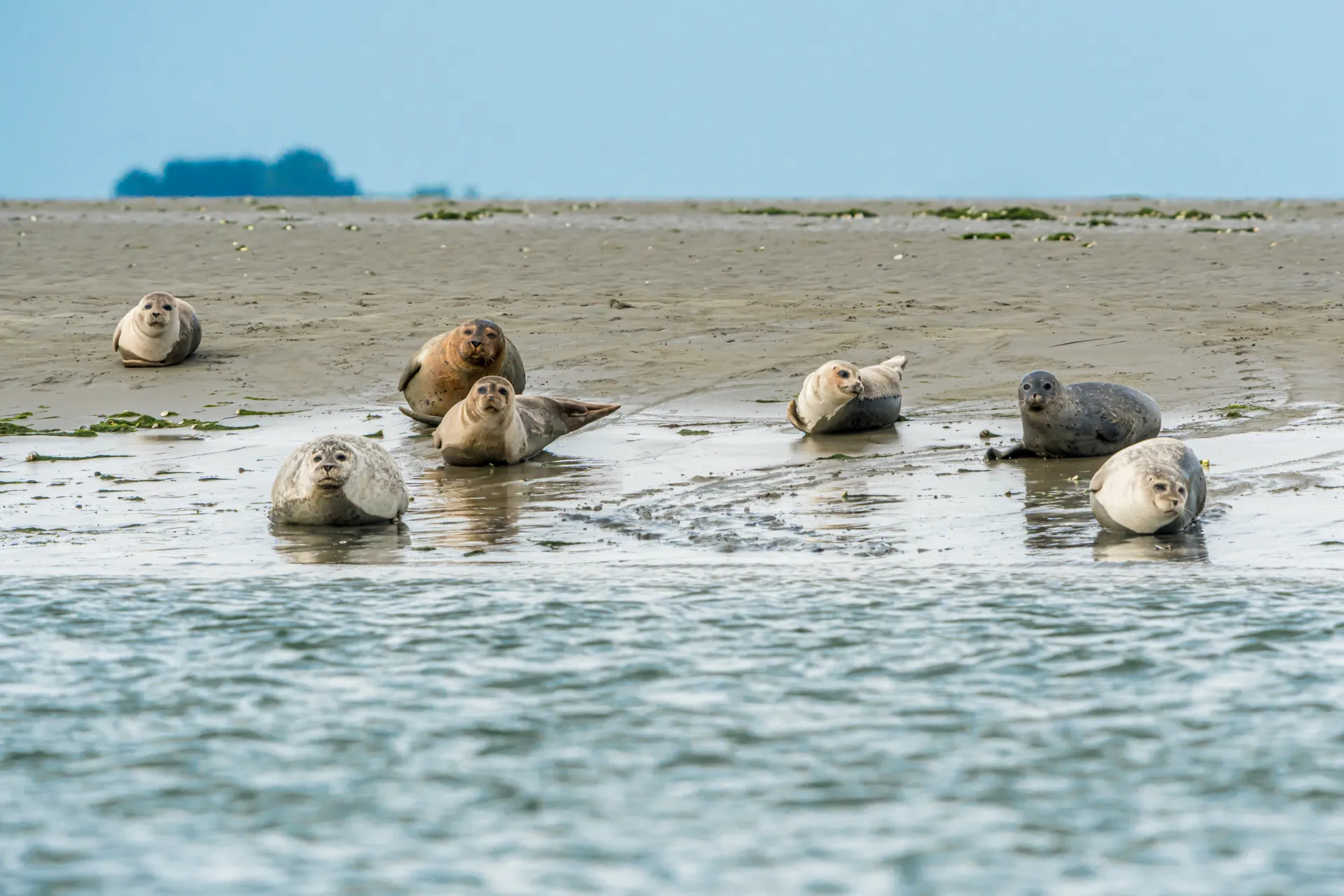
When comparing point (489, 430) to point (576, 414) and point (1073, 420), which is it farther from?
point (1073, 420)

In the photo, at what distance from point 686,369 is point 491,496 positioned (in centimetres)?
413

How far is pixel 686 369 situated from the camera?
12320mm

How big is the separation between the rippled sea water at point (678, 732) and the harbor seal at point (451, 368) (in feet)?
13.9

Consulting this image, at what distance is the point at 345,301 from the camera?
1576cm

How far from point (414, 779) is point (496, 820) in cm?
38

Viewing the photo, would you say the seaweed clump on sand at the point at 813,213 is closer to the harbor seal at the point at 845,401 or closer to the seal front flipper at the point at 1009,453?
the harbor seal at the point at 845,401

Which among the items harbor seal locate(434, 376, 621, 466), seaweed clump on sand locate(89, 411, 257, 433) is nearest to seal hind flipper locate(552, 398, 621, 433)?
harbor seal locate(434, 376, 621, 466)

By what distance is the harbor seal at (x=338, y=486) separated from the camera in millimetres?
7414

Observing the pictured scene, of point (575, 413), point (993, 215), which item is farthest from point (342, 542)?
point (993, 215)

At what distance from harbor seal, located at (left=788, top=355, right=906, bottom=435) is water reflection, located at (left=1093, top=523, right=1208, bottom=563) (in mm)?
2919

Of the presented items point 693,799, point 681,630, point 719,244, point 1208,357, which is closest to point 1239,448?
point 1208,357

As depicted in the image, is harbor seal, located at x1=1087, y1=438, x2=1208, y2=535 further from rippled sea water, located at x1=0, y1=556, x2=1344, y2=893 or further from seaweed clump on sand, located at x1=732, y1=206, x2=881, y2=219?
seaweed clump on sand, located at x1=732, y1=206, x2=881, y2=219

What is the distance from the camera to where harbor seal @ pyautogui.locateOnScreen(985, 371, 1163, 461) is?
28.6 ft

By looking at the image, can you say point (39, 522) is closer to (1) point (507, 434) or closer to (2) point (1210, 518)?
(1) point (507, 434)
